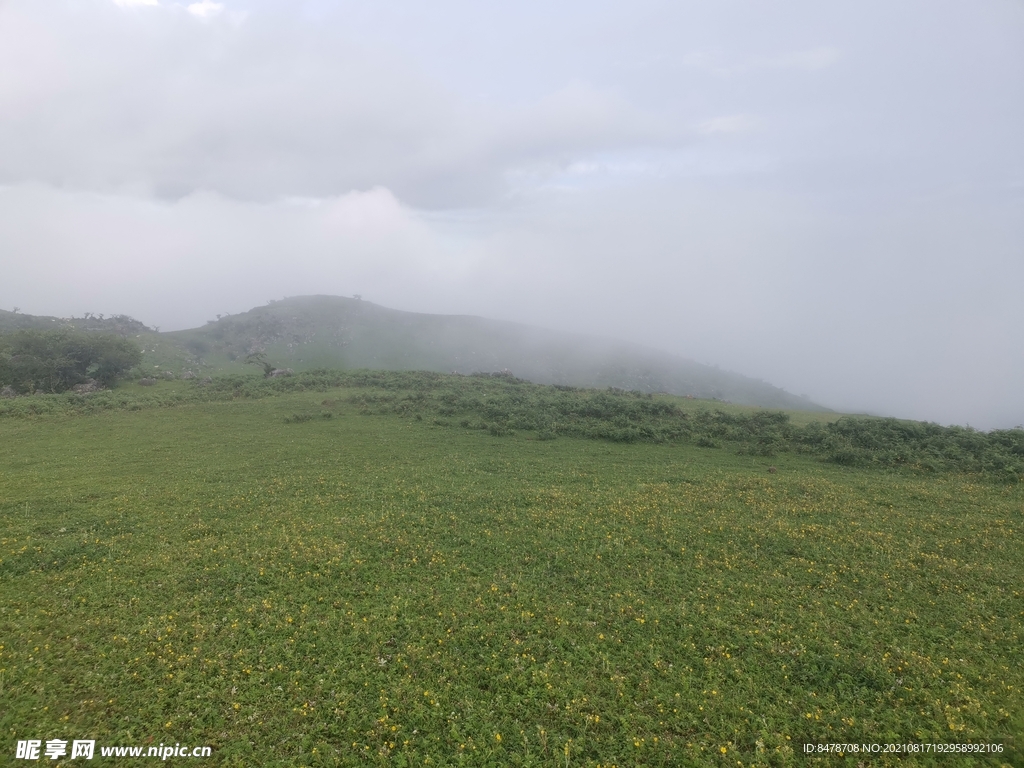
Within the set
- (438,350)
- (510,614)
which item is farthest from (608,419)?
(438,350)

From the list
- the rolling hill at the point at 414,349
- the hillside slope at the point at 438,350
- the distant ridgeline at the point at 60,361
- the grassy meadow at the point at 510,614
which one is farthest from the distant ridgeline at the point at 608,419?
the hillside slope at the point at 438,350

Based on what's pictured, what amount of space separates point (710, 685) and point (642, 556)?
233 inches

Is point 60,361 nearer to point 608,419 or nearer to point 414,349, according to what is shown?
point 608,419

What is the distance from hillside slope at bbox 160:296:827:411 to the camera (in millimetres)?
118250

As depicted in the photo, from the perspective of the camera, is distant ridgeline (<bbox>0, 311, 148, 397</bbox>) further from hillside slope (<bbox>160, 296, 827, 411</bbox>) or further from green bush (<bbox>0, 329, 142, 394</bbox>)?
hillside slope (<bbox>160, 296, 827, 411</bbox>)

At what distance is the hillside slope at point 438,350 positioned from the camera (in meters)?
118

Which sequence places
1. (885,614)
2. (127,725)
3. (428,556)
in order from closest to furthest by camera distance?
(127,725) < (885,614) < (428,556)

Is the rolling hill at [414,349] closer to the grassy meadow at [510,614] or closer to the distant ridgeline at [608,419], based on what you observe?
the distant ridgeline at [608,419]

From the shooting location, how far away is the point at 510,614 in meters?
12.9

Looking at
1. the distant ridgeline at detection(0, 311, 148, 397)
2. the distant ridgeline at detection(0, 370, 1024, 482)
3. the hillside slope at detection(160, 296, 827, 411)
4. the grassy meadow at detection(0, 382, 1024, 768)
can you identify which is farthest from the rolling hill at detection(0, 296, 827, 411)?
the grassy meadow at detection(0, 382, 1024, 768)

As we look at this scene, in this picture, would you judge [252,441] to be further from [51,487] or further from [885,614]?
[885,614]

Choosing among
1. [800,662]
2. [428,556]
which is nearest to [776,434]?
[800,662]

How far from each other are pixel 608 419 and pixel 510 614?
25707 millimetres

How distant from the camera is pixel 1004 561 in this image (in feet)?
50.9
